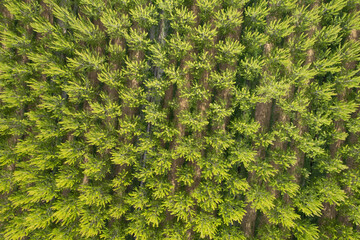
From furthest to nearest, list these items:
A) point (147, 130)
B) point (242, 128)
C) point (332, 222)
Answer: point (147, 130)
point (332, 222)
point (242, 128)

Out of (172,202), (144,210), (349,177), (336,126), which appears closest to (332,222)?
(349,177)

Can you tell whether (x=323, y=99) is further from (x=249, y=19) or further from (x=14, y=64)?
(x=14, y=64)

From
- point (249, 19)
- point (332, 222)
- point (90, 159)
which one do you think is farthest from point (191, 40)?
point (332, 222)

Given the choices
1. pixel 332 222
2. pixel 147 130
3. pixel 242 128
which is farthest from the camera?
pixel 147 130

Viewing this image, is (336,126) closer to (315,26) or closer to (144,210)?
(315,26)

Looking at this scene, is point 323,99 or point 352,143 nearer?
point 323,99

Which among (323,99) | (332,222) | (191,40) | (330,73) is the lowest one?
(332,222)

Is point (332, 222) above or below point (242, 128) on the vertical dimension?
below
